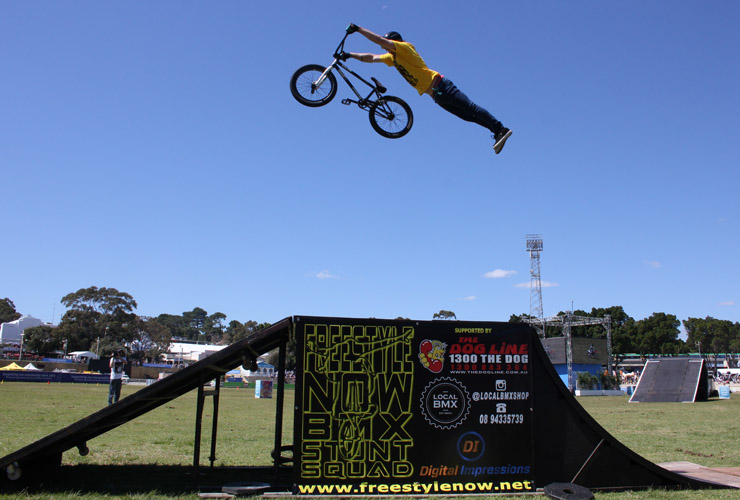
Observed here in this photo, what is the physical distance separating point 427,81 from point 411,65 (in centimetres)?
37

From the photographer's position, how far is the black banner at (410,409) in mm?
6648

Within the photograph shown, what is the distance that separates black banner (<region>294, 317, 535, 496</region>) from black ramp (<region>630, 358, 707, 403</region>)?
3147cm

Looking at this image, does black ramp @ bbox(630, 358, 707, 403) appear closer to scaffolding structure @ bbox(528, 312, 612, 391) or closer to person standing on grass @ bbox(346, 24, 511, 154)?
scaffolding structure @ bbox(528, 312, 612, 391)

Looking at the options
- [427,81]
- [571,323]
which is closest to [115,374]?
[427,81]

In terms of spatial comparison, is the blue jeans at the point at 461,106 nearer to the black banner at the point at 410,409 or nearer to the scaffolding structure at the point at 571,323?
the black banner at the point at 410,409

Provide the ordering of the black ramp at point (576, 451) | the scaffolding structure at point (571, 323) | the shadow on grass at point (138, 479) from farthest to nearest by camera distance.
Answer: the scaffolding structure at point (571, 323)
the black ramp at point (576, 451)
the shadow on grass at point (138, 479)

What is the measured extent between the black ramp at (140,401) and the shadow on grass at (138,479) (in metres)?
0.22

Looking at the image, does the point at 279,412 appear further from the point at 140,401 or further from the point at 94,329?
the point at 94,329

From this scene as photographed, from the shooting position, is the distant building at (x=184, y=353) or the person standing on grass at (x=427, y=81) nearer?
the person standing on grass at (x=427, y=81)

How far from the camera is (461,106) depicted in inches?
328

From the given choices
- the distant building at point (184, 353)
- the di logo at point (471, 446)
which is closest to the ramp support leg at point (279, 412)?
the di logo at point (471, 446)

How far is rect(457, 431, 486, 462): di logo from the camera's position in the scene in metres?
6.94

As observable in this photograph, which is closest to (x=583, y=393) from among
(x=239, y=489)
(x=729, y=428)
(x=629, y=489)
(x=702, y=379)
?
(x=702, y=379)

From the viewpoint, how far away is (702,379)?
3359cm
